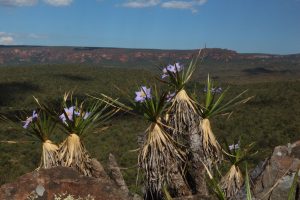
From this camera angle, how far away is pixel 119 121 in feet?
164

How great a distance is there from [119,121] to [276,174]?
43467 millimetres

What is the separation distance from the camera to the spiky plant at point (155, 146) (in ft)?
25.4

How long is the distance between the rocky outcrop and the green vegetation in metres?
2.01

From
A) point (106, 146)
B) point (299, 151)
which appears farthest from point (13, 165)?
point (299, 151)

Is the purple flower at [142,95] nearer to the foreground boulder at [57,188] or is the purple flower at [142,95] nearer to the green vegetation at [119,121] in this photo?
the green vegetation at [119,121]

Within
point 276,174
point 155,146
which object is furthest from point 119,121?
point 276,174

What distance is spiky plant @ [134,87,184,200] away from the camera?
7738mm

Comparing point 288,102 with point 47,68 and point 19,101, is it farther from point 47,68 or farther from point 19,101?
point 47,68

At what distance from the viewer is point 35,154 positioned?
32.4 meters

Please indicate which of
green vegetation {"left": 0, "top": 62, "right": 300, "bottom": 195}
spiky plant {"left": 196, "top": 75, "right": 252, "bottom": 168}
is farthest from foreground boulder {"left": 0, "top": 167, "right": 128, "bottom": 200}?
spiky plant {"left": 196, "top": 75, "right": 252, "bottom": 168}

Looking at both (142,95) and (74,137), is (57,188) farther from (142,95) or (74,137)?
(142,95)

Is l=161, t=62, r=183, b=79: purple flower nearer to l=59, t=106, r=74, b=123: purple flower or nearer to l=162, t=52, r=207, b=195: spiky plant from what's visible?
l=162, t=52, r=207, b=195: spiky plant

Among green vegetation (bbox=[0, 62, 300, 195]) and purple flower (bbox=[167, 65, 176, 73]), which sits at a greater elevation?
purple flower (bbox=[167, 65, 176, 73])

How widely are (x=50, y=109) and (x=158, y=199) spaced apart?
2.76 m
